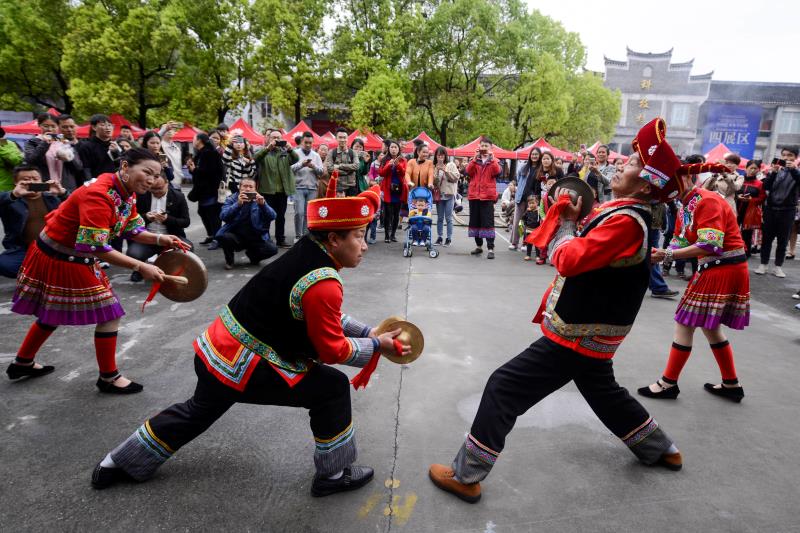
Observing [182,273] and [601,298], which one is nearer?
[601,298]

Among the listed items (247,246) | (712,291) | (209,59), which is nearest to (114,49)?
(209,59)

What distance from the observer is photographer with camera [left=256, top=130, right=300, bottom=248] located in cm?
852

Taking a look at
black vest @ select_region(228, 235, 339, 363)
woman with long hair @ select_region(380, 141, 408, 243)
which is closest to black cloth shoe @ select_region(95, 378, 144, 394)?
black vest @ select_region(228, 235, 339, 363)

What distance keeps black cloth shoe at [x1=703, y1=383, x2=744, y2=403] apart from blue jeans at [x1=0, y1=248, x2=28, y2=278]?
6.66m

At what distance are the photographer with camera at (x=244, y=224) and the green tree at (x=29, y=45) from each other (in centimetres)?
1874

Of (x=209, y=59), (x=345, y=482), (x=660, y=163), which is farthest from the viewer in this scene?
(x=209, y=59)

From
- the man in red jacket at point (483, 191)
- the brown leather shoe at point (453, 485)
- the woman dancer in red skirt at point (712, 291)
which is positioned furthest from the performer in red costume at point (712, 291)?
the man in red jacket at point (483, 191)

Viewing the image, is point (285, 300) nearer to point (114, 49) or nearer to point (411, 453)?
point (411, 453)

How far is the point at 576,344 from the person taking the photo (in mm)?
2365

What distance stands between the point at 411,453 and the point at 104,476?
1.58 metres

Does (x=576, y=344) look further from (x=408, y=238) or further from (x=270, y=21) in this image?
(x=270, y=21)

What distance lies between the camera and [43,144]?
6496 millimetres

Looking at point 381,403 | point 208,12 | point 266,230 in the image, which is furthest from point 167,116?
point 381,403

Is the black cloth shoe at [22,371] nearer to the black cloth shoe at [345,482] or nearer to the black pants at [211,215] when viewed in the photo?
the black cloth shoe at [345,482]
